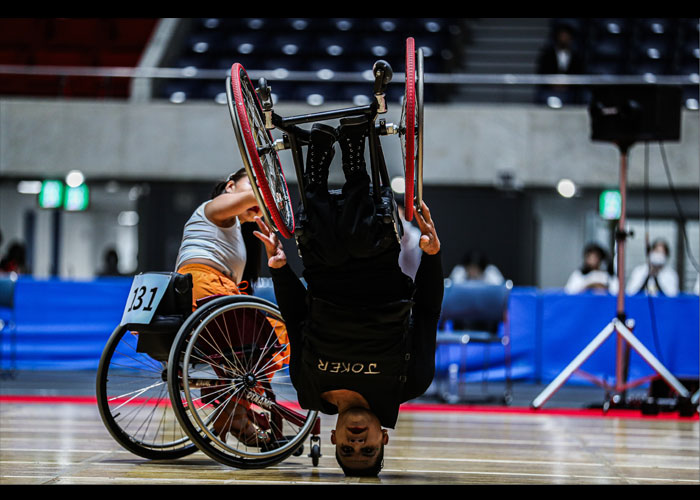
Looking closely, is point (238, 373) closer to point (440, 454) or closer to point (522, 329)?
point (440, 454)

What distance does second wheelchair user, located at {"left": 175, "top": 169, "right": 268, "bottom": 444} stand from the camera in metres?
3.43

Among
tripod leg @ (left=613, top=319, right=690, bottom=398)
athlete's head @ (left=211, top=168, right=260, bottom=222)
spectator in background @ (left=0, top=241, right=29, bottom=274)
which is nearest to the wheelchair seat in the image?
athlete's head @ (left=211, top=168, right=260, bottom=222)

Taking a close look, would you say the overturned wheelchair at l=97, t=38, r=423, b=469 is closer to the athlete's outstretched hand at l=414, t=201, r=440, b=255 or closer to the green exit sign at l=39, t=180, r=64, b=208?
the athlete's outstretched hand at l=414, t=201, r=440, b=255

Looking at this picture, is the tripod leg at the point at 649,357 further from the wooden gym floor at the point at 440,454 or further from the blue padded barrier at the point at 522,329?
the blue padded barrier at the point at 522,329

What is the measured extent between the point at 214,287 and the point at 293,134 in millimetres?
910

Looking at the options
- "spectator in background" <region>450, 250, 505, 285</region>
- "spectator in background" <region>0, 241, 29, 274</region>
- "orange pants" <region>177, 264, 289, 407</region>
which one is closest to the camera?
"orange pants" <region>177, 264, 289, 407</region>

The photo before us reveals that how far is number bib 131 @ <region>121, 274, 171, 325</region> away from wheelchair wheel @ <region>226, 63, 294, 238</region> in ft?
2.07

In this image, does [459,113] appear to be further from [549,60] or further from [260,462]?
[260,462]

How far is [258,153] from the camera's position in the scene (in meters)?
2.66

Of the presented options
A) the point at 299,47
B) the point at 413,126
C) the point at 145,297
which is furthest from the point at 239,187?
the point at 299,47

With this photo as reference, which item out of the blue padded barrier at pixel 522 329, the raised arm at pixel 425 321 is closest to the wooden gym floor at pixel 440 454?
the raised arm at pixel 425 321

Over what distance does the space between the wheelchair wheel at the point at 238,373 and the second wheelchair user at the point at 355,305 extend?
0.28m
